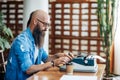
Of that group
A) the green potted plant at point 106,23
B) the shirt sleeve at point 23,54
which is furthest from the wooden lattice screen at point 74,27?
the shirt sleeve at point 23,54

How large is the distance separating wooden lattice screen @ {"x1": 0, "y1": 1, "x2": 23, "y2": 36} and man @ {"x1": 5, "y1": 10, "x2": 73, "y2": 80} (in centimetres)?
228

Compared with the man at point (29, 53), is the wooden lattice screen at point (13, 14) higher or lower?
higher

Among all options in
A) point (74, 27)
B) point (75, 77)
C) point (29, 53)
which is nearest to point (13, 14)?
point (74, 27)

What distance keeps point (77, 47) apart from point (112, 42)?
2.25 ft

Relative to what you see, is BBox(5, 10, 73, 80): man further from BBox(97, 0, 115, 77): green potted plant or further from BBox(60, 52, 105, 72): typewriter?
BBox(97, 0, 115, 77): green potted plant

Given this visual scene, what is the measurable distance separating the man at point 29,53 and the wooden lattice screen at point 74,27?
2075mm

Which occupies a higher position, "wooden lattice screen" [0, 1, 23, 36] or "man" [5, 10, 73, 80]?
"wooden lattice screen" [0, 1, 23, 36]

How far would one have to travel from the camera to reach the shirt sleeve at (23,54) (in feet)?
7.54

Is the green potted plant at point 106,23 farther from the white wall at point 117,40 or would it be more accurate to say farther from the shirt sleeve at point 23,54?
the shirt sleeve at point 23,54

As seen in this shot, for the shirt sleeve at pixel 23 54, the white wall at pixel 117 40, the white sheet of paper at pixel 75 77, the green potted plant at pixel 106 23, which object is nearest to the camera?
the white sheet of paper at pixel 75 77

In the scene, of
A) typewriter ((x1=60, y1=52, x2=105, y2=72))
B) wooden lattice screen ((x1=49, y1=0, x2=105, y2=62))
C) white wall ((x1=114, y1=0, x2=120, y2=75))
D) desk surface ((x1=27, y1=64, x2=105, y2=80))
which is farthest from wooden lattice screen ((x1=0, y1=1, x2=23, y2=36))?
typewriter ((x1=60, y1=52, x2=105, y2=72))

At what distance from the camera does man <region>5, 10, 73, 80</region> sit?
2.31 meters

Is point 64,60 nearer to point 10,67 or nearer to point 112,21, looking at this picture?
point 10,67

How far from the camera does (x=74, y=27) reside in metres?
4.67
